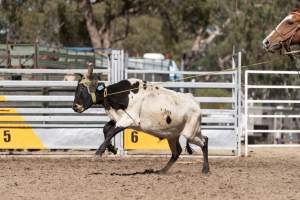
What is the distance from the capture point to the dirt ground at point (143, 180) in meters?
9.11

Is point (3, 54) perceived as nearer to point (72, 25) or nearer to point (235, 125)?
point (235, 125)

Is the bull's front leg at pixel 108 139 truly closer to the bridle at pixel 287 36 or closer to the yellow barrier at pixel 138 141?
the bridle at pixel 287 36

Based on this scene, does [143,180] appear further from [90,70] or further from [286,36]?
[286,36]

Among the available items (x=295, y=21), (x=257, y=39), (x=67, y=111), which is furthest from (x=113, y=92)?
(x=257, y=39)

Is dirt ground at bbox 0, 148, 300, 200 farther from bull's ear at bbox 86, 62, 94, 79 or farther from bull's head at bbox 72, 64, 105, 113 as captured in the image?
bull's ear at bbox 86, 62, 94, 79

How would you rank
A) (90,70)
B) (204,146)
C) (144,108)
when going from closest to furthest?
(144,108) < (90,70) < (204,146)

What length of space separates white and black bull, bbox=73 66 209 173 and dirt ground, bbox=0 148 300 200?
67cm

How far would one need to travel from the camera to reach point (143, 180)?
34.3 ft

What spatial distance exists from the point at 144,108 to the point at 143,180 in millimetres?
1261

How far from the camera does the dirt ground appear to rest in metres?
9.11

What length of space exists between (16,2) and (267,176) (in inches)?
1050

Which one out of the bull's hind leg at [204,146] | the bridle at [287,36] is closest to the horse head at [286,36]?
the bridle at [287,36]

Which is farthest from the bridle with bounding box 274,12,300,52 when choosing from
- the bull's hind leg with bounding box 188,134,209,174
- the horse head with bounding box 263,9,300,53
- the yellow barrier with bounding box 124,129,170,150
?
the yellow barrier with bounding box 124,129,170,150

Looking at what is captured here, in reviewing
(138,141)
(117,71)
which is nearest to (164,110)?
(138,141)
